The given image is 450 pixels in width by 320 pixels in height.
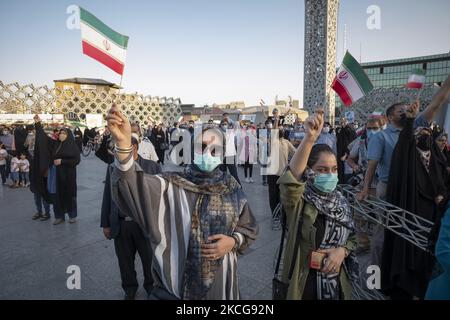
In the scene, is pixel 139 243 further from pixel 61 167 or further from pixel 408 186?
pixel 61 167

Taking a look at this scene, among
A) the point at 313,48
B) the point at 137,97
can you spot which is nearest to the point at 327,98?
the point at 313,48

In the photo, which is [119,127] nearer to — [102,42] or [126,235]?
[102,42]

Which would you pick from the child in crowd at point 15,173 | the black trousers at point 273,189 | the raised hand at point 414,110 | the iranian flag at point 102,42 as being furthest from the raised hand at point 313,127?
the child in crowd at point 15,173

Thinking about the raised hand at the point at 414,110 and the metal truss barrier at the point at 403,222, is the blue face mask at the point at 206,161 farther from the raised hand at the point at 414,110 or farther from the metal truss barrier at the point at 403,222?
the raised hand at the point at 414,110

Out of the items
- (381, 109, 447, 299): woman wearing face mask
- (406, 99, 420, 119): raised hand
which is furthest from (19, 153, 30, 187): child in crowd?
(406, 99, 420, 119): raised hand

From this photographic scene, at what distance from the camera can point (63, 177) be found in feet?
16.5

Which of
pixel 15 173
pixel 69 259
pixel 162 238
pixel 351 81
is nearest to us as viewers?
pixel 162 238

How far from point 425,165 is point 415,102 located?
0.76m

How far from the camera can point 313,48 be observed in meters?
33.8

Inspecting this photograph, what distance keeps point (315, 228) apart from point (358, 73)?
17.0ft

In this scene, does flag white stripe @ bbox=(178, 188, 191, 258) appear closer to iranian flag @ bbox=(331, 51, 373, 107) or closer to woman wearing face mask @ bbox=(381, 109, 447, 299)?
woman wearing face mask @ bbox=(381, 109, 447, 299)

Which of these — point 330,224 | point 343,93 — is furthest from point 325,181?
point 343,93

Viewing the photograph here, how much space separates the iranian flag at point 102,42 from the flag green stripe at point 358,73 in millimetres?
5156

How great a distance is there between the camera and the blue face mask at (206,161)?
1698mm
